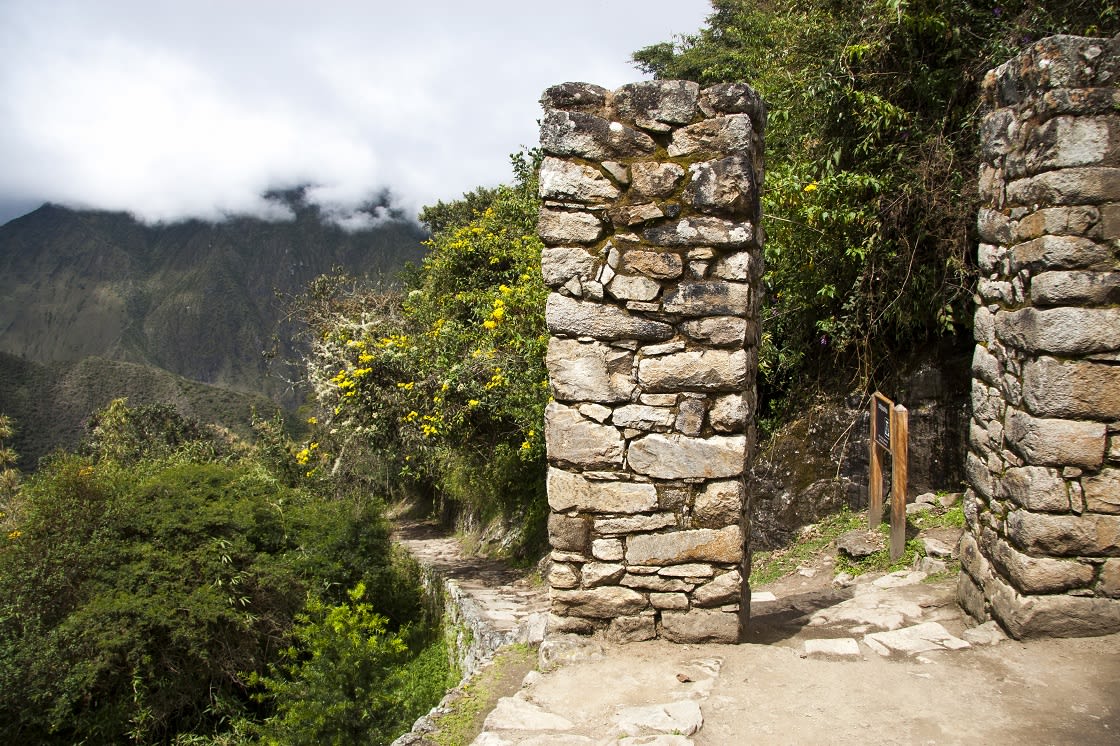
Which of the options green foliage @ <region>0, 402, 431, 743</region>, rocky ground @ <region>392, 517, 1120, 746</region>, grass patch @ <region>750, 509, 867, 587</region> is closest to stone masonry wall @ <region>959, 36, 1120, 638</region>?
rocky ground @ <region>392, 517, 1120, 746</region>

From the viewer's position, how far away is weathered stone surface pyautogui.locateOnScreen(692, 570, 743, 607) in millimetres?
3555

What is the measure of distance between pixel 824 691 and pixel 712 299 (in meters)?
1.76

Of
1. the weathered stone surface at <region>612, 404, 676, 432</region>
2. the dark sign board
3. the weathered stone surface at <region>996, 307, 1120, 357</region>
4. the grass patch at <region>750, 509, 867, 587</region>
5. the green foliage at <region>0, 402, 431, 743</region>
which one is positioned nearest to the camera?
the weathered stone surface at <region>996, 307, 1120, 357</region>

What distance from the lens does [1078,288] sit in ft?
11.4

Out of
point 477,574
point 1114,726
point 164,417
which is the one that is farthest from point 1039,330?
point 164,417

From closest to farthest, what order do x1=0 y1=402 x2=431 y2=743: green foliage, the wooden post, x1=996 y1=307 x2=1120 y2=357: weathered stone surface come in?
x1=996 y1=307 x2=1120 y2=357: weathered stone surface < the wooden post < x1=0 y1=402 x2=431 y2=743: green foliage

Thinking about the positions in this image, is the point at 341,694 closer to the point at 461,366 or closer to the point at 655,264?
the point at 461,366

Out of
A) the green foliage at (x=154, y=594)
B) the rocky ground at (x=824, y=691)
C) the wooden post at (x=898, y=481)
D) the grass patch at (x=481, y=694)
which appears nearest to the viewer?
the rocky ground at (x=824, y=691)

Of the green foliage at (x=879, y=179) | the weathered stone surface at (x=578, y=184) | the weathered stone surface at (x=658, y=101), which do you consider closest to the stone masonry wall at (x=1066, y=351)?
the weathered stone surface at (x=658, y=101)

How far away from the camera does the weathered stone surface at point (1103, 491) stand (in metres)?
3.49

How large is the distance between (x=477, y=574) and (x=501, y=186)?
6.19 meters

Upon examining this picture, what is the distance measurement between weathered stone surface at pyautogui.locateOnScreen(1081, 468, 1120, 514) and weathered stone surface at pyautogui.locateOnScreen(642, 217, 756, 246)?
6.43 feet

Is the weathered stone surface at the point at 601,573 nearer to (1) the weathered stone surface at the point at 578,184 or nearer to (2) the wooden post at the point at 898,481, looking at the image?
(1) the weathered stone surface at the point at 578,184

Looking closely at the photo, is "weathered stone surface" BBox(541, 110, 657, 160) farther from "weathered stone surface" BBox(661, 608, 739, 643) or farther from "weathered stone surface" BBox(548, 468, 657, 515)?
"weathered stone surface" BBox(661, 608, 739, 643)
